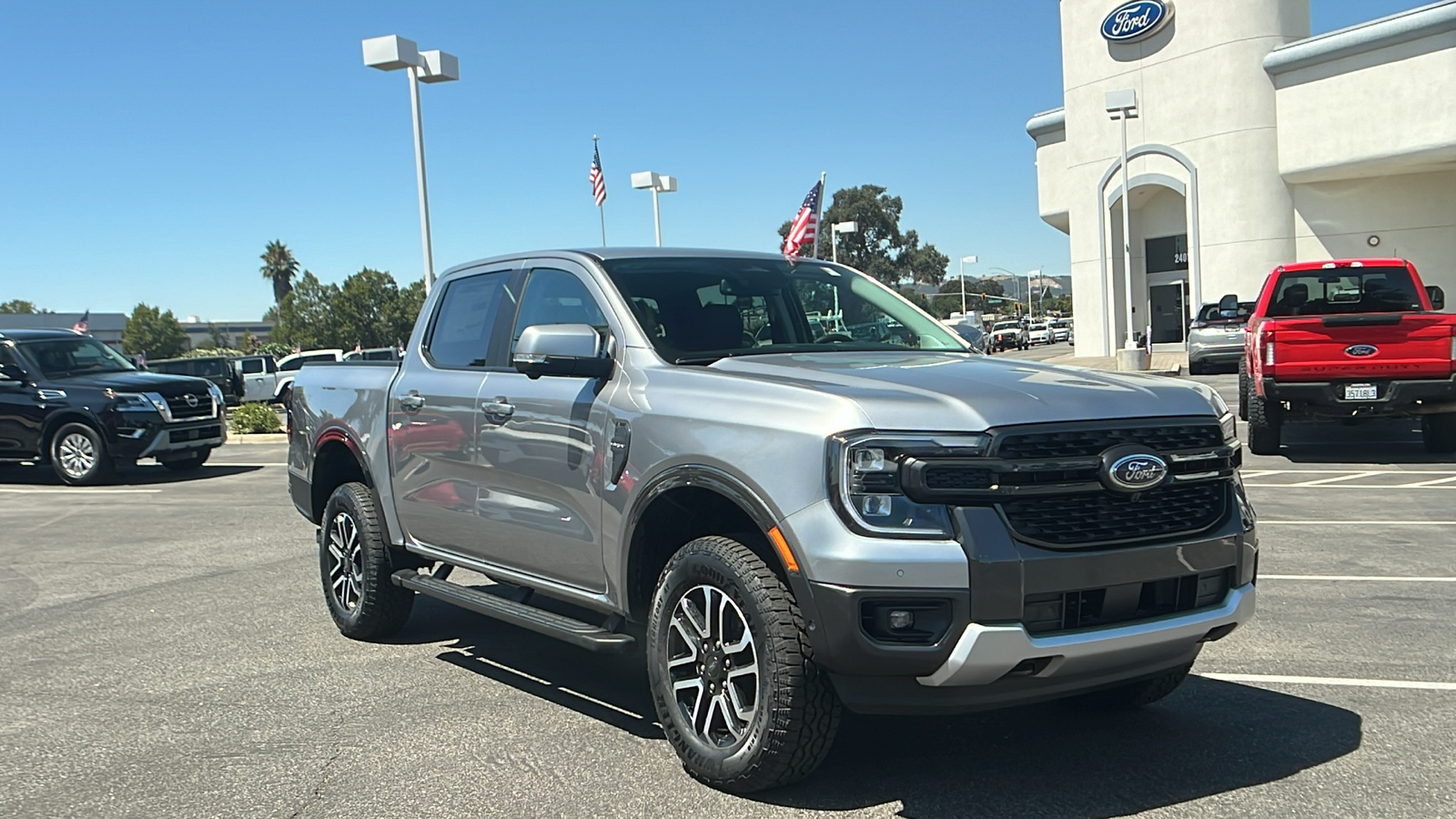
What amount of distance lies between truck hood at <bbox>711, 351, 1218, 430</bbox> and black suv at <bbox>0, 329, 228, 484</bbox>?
1274 cm

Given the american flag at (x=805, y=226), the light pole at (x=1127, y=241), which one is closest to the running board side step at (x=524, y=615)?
the american flag at (x=805, y=226)

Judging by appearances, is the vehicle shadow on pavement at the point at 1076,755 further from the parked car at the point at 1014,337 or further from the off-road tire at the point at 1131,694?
the parked car at the point at 1014,337

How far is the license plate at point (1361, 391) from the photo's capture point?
40.5ft

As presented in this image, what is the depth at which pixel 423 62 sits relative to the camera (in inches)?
925

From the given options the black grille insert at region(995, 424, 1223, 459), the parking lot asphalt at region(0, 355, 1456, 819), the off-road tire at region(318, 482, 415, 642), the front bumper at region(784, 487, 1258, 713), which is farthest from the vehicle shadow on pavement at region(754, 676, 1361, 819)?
the off-road tire at region(318, 482, 415, 642)

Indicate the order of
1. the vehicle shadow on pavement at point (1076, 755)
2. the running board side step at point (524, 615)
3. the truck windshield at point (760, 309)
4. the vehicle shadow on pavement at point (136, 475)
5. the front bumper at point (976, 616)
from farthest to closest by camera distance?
the vehicle shadow on pavement at point (136, 475) → the truck windshield at point (760, 309) → the running board side step at point (524, 615) → the vehicle shadow on pavement at point (1076, 755) → the front bumper at point (976, 616)

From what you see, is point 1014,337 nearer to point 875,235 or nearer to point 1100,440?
point 875,235

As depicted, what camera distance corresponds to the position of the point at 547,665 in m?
6.04

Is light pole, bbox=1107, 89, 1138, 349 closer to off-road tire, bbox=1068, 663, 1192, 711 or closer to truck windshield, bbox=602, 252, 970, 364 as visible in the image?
truck windshield, bbox=602, 252, 970, 364

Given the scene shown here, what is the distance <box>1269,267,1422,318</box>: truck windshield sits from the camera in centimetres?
1370

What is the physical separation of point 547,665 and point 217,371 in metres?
36.9

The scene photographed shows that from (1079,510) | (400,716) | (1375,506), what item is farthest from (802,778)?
(1375,506)

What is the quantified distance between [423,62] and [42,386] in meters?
10.6

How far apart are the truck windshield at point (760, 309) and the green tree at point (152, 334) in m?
113
